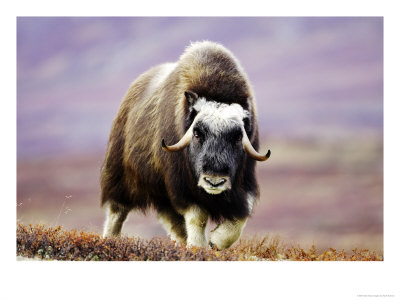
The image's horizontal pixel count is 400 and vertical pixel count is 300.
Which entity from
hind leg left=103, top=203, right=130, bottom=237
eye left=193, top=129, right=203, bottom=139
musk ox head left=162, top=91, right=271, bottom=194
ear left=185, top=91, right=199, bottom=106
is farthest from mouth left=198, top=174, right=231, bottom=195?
hind leg left=103, top=203, right=130, bottom=237

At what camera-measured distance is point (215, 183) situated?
15.7 ft

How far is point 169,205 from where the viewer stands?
588 centimetres

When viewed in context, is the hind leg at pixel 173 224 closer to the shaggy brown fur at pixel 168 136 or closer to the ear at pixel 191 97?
the shaggy brown fur at pixel 168 136

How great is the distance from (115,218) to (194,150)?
1715 mm

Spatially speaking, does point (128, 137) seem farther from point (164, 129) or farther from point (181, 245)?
point (181, 245)

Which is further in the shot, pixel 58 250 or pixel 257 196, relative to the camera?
pixel 257 196

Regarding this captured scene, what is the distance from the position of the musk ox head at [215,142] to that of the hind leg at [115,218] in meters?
1.53

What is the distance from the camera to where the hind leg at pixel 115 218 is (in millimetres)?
6336

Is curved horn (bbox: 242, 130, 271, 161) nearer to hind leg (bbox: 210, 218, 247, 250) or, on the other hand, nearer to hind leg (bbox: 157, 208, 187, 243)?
hind leg (bbox: 210, 218, 247, 250)

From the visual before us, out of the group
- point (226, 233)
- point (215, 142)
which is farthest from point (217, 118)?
point (226, 233)

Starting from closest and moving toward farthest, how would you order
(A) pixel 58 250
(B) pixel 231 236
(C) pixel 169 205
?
(A) pixel 58 250 → (B) pixel 231 236 → (C) pixel 169 205
